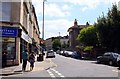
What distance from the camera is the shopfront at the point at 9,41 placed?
100 feet

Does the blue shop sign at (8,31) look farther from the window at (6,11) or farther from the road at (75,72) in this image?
the road at (75,72)

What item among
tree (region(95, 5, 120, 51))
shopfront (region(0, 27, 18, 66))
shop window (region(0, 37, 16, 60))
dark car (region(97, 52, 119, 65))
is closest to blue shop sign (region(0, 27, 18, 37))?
shopfront (region(0, 27, 18, 66))

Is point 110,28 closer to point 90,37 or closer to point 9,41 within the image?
point 9,41

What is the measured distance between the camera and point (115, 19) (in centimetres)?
4972

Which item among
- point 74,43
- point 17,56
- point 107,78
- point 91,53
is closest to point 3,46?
point 17,56

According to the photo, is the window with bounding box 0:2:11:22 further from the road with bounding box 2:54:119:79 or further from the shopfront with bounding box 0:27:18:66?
the road with bounding box 2:54:119:79

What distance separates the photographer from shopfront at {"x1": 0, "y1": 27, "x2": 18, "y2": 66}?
30484 millimetres

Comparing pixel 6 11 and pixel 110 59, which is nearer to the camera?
pixel 6 11

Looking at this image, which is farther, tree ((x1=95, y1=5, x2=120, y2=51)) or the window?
tree ((x1=95, y1=5, x2=120, y2=51))

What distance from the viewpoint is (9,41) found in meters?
32.0

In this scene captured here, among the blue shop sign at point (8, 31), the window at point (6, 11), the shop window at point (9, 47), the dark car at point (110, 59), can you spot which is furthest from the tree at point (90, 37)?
the blue shop sign at point (8, 31)

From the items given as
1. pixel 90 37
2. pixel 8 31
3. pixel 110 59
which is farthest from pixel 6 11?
pixel 90 37

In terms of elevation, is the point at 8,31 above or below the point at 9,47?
above

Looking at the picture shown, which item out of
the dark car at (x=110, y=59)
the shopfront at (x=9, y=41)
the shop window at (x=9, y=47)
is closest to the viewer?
the shopfront at (x=9, y=41)
